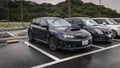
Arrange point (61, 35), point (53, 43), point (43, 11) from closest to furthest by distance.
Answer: point (61, 35), point (53, 43), point (43, 11)

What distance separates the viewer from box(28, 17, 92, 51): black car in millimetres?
5562

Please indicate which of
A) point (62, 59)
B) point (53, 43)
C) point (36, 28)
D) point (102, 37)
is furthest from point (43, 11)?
point (62, 59)

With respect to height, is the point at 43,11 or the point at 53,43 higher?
the point at 43,11

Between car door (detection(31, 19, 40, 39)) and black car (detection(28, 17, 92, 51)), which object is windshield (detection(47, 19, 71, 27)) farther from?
car door (detection(31, 19, 40, 39))

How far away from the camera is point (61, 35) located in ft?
18.7

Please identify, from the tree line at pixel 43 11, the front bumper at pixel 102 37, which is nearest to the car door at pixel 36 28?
the front bumper at pixel 102 37

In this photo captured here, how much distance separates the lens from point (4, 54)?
578 centimetres

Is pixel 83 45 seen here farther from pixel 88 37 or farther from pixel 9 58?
pixel 9 58

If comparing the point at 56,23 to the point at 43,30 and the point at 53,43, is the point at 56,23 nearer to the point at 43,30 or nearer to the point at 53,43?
the point at 43,30

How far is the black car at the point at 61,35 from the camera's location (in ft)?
18.2

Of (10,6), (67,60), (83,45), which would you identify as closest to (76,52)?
(83,45)

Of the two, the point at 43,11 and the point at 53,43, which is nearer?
the point at 53,43

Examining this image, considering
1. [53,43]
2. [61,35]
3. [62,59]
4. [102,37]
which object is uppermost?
[61,35]

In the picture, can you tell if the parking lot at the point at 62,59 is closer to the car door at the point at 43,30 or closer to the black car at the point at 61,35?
the black car at the point at 61,35
